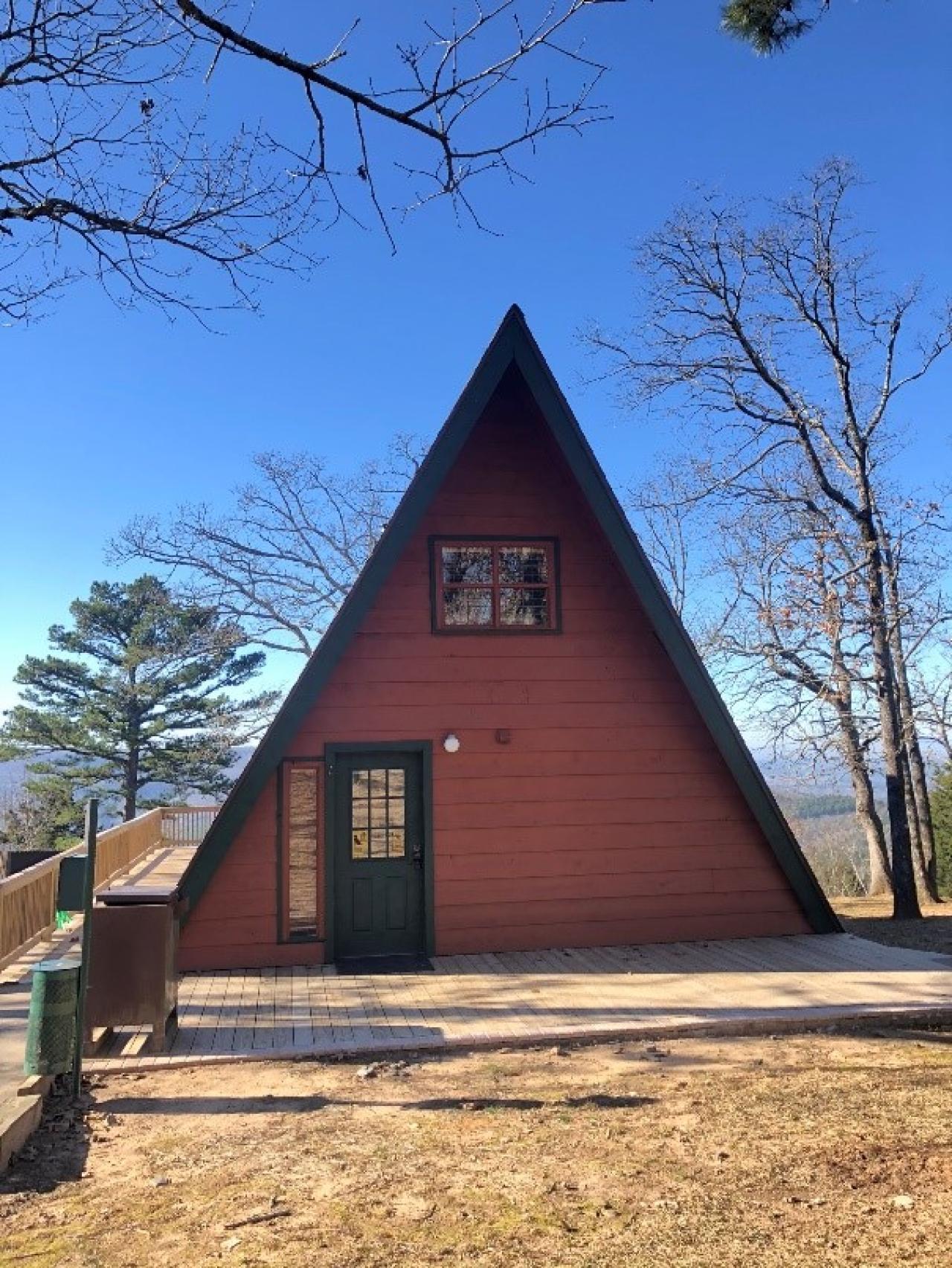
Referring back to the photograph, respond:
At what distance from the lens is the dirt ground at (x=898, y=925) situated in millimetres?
9656

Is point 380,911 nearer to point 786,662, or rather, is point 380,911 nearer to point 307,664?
point 307,664

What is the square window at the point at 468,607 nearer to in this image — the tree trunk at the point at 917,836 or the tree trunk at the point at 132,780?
Answer: the tree trunk at the point at 917,836

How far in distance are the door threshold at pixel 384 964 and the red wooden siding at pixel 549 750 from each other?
0.28 metres

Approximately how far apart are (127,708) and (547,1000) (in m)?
27.3

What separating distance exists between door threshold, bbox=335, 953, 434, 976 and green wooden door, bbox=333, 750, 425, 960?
5 centimetres

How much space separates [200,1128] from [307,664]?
4245 millimetres

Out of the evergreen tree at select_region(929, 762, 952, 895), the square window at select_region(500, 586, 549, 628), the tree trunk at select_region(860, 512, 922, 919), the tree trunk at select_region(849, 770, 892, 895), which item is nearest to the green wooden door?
the square window at select_region(500, 586, 549, 628)

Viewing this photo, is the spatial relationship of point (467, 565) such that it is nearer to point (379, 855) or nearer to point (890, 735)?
point (379, 855)

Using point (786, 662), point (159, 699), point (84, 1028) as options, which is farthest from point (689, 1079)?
point (159, 699)

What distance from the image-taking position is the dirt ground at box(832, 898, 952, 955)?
380 inches

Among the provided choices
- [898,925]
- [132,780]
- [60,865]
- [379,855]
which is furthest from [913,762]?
[132,780]

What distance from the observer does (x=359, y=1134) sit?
4.37 meters

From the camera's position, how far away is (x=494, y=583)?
9.10 metres

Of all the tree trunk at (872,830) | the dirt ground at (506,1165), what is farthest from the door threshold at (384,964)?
the tree trunk at (872,830)
